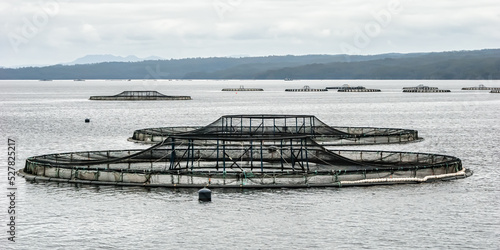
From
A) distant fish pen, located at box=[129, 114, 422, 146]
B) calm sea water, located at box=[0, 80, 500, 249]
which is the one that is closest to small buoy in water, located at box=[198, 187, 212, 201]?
calm sea water, located at box=[0, 80, 500, 249]

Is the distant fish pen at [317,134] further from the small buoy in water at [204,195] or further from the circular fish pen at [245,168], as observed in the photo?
the small buoy in water at [204,195]

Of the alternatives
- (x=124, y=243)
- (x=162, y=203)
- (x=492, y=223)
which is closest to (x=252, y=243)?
(x=124, y=243)

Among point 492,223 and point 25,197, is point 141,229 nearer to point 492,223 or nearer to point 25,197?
point 25,197

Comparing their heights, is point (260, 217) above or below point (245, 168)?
below

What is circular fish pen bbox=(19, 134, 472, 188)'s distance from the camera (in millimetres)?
72138

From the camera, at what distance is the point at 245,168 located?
8812 cm

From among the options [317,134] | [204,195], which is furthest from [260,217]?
[317,134]

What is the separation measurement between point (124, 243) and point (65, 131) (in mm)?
112043

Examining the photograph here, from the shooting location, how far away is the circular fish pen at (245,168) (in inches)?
2840

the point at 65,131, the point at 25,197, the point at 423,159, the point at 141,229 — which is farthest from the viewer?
the point at 65,131

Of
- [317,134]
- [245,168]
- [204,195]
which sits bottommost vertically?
[204,195]

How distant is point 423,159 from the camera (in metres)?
87.0

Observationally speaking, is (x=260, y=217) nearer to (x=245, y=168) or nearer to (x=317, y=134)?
(x=245, y=168)

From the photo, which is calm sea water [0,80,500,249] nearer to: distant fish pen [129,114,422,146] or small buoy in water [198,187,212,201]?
small buoy in water [198,187,212,201]
